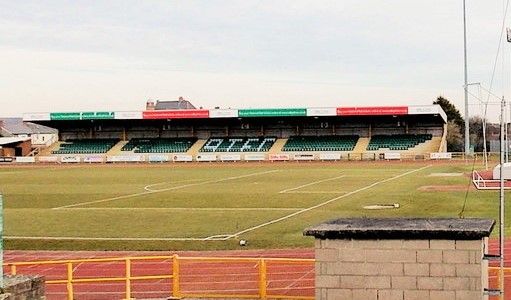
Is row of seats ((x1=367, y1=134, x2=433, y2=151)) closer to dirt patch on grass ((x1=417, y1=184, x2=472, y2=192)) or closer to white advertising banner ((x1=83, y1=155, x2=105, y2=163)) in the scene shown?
white advertising banner ((x1=83, y1=155, x2=105, y2=163))

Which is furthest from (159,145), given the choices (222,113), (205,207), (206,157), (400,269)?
(400,269)

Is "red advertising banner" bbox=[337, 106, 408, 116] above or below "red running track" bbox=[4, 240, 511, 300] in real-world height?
above

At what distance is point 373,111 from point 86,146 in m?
35.5

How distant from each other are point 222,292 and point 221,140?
79912 millimetres

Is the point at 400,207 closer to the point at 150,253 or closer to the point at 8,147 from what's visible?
the point at 150,253

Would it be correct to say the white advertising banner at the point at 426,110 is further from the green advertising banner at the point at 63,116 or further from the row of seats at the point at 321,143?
the green advertising banner at the point at 63,116

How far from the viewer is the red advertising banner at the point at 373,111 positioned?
3307 inches

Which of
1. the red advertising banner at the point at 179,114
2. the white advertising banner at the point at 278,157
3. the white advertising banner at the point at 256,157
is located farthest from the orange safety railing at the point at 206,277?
the red advertising banner at the point at 179,114

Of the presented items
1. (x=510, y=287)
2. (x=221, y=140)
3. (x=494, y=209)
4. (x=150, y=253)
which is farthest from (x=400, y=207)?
(x=221, y=140)

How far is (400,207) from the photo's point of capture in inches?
1159

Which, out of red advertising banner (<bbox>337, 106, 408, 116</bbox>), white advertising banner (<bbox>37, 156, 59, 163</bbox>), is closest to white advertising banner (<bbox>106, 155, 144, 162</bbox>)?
white advertising banner (<bbox>37, 156, 59, 163</bbox>)

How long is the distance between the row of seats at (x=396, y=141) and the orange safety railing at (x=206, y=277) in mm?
68503

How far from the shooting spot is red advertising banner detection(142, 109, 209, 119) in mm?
89625

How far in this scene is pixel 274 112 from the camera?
87.1m
